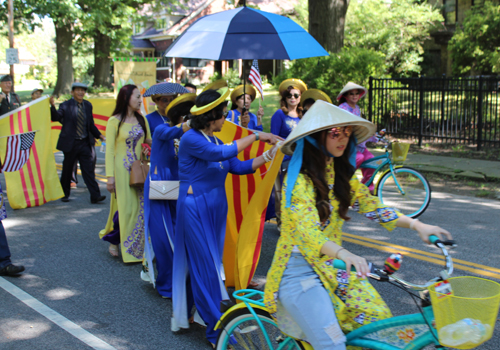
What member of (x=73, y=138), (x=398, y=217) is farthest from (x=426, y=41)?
(x=398, y=217)

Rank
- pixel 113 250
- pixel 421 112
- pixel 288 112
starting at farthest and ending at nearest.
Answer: pixel 421 112 → pixel 288 112 → pixel 113 250

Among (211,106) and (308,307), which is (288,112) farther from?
(308,307)

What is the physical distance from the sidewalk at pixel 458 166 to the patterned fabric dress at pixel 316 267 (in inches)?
337

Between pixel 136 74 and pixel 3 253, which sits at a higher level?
pixel 136 74

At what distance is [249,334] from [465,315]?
137 cm

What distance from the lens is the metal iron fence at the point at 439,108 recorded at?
13.1m

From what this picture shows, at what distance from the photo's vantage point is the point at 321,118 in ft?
8.33

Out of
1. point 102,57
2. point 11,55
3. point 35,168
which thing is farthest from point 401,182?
point 102,57

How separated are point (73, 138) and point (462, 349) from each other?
311 inches

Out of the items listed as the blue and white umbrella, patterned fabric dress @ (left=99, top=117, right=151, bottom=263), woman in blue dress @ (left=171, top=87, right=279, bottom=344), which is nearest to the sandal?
patterned fabric dress @ (left=99, top=117, right=151, bottom=263)

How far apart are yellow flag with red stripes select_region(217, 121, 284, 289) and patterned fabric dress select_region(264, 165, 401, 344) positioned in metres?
1.18

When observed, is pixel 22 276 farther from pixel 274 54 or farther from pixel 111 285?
pixel 274 54

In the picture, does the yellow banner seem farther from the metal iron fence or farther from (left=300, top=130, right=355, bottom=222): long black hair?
(left=300, top=130, right=355, bottom=222): long black hair

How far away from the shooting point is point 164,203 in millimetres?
4863
